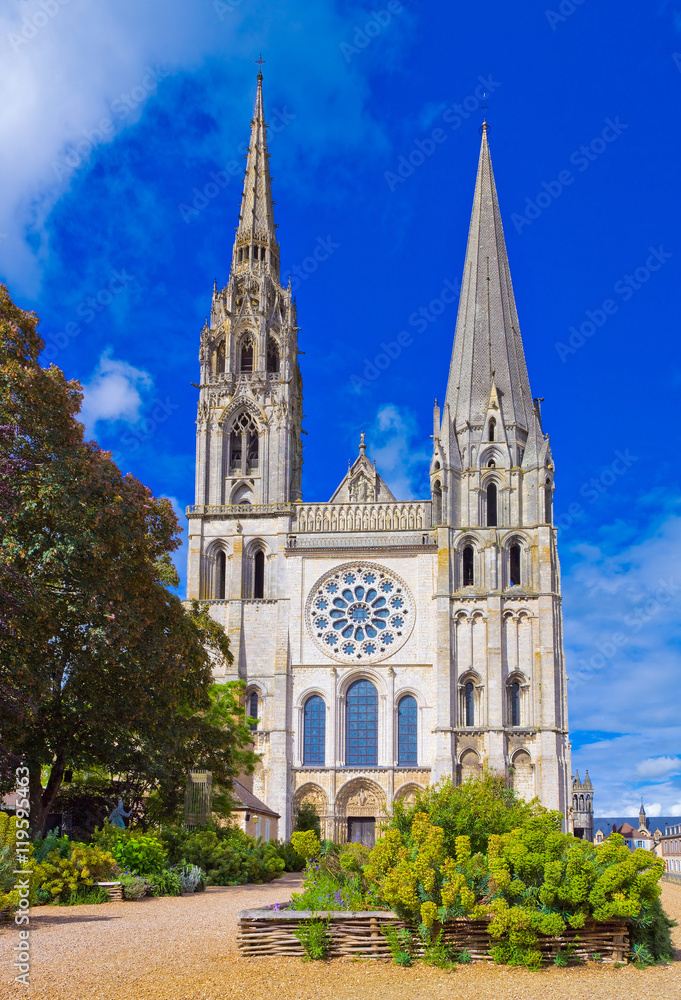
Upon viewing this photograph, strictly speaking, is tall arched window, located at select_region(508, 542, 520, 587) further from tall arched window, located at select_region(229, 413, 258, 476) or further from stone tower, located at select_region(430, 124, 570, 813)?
tall arched window, located at select_region(229, 413, 258, 476)

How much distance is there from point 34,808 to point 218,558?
25999 millimetres

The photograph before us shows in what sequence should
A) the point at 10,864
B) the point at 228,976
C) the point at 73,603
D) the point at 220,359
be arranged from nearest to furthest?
the point at 228,976 → the point at 10,864 → the point at 73,603 → the point at 220,359

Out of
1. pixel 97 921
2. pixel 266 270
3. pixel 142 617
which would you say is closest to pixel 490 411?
pixel 266 270

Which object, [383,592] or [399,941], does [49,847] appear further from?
[383,592]

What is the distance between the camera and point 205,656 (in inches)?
950

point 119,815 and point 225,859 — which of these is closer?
point 225,859

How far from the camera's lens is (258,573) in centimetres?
4741

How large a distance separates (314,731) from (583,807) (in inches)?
1841

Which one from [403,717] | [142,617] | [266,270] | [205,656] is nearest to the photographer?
[142,617]

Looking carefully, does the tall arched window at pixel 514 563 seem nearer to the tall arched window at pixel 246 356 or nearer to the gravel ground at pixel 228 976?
the tall arched window at pixel 246 356

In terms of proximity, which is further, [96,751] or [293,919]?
[96,751]

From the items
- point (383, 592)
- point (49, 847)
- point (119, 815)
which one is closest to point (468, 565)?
point (383, 592)

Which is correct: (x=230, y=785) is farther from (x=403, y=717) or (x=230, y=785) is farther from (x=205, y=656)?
(x=403, y=717)

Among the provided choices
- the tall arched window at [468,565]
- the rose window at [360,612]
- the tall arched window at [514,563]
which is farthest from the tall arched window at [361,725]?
Answer: the tall arched window at [514,563]
